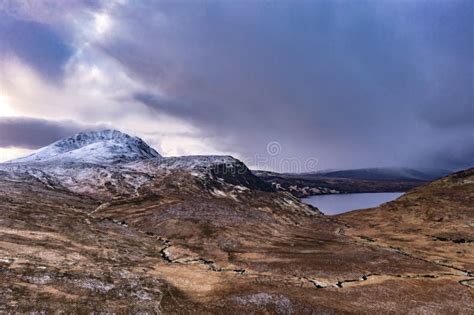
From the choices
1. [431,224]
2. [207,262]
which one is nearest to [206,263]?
[207,262]

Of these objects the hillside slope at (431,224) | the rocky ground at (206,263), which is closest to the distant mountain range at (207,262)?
the rocky ground at (206,263)

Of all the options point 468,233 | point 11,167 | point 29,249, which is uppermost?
point 11,167

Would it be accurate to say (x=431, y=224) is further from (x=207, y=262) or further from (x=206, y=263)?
(x=206, y=263)

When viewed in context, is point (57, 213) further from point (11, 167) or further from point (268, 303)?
→ point (11, 167)

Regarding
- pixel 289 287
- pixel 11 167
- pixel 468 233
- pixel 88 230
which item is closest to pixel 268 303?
pixel 289 287

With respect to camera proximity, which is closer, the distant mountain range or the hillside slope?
the distant mountain range

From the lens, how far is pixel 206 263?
64.2 metres

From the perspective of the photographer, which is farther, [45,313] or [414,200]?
[414,200]

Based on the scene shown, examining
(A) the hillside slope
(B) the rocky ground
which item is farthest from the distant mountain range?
(A) the hillside slope

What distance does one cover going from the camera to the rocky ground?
4034 centimetres

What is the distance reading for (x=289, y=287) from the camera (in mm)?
48562

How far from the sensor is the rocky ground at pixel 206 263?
1588 inches

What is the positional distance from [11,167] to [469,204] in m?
219

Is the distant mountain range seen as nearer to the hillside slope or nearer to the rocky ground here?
the rocky ground
